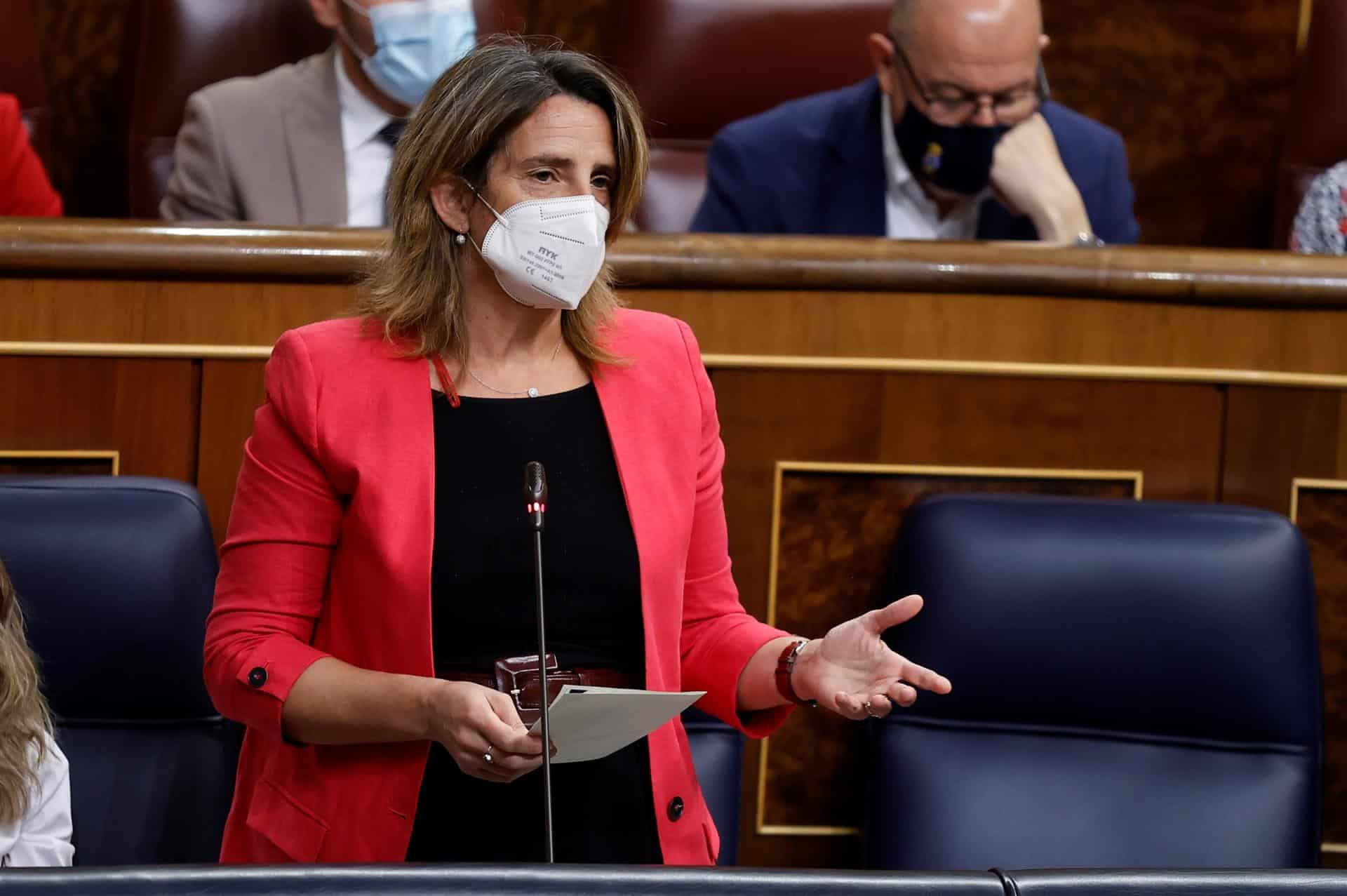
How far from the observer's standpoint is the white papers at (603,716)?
0.92 meters

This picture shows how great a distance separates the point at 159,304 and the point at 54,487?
8.2 inches

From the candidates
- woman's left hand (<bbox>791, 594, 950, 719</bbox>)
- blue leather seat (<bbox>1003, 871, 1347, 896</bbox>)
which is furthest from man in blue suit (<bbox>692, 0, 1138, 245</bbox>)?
blue leather seat (<bbox>1003, 871, 1347, 896</bbox>)

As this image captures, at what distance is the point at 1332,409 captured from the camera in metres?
1.54

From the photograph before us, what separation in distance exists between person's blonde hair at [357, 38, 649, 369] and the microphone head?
214 millimetres

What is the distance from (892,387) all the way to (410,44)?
2.95ft

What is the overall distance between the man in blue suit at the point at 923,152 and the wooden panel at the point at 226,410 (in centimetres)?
70

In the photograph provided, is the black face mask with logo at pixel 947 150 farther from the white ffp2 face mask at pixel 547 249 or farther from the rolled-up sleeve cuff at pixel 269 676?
the rolled-up sleeve cuff at pixel 269 676

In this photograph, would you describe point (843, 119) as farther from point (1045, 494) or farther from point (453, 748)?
point (453, 748)

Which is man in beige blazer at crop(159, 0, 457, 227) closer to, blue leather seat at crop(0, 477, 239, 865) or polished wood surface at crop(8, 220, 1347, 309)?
polished wood surface at crop(8, 220, 1347, 309)

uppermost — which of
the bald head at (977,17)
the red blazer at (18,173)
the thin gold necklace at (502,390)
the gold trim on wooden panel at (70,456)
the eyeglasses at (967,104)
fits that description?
the bald head at (977,17)

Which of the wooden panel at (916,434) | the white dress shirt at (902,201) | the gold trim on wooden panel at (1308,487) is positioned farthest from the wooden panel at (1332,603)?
the white dress shirt at (902,201)

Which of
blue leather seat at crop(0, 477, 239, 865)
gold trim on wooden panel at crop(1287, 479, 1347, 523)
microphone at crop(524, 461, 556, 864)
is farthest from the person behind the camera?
gold trim on wooden panel at crop(1287, 479, 1347, 523)

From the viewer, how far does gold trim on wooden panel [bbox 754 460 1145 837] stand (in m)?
1.50

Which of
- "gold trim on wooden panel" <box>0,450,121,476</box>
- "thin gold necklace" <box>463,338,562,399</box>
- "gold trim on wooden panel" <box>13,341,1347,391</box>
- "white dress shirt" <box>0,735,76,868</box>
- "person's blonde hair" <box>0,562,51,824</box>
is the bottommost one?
"white dress shirt" <box>0,735,76,868</box>
